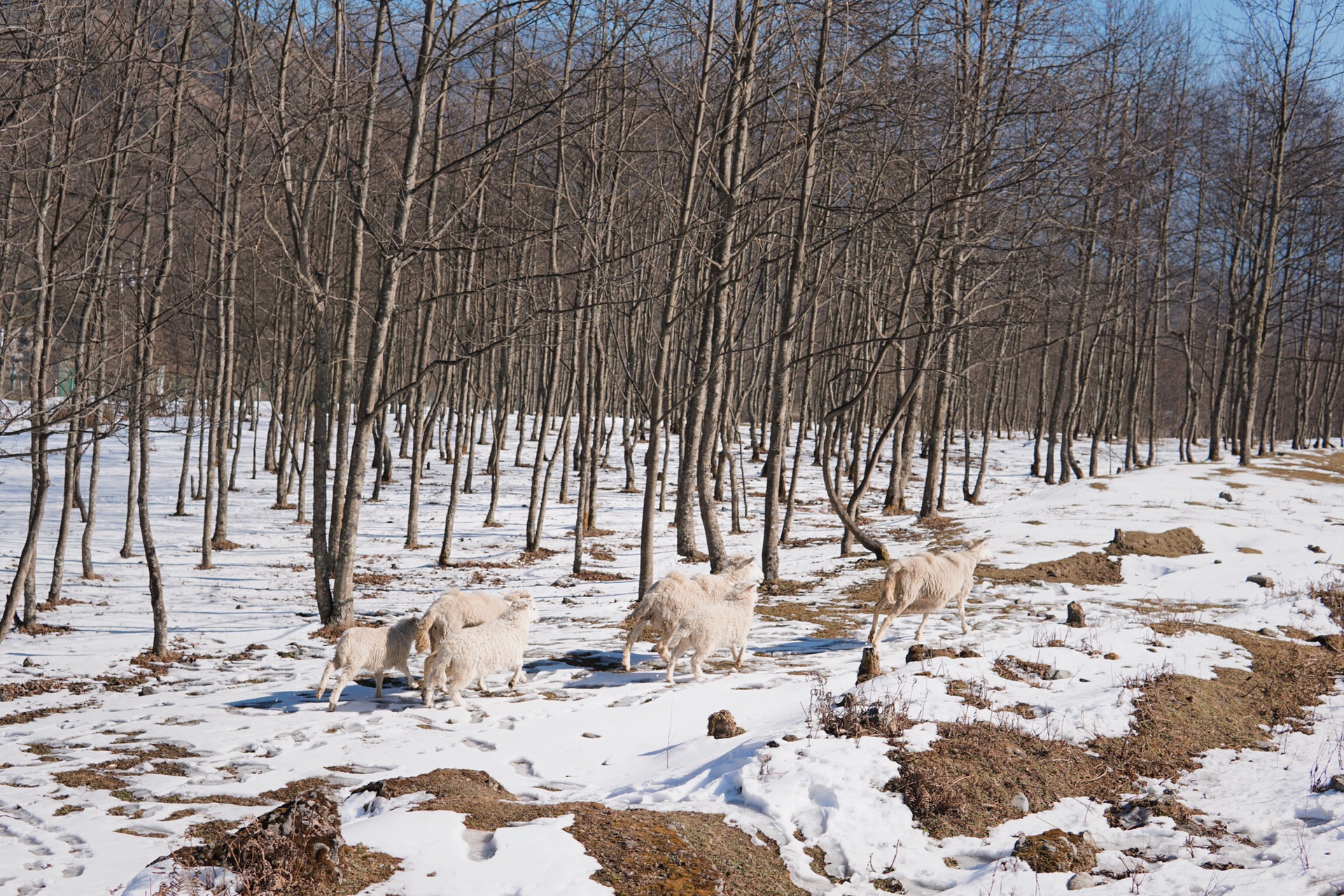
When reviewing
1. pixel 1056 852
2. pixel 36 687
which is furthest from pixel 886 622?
pixel 36 687

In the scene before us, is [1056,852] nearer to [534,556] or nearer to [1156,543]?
[1156,543]

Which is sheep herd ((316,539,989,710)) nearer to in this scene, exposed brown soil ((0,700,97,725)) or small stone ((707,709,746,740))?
small stone ((707,709,746,740))

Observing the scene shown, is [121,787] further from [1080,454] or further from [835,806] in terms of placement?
[1080,454]

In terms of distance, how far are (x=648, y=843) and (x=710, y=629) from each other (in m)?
4.02

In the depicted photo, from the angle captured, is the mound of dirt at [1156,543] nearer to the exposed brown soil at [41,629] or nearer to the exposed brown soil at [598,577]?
the exposed brown soil at [598,577]

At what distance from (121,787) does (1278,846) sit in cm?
762

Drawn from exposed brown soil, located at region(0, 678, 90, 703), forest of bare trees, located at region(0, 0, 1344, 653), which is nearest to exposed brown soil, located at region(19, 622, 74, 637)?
forest of bare trees, located at region(0, 0, 1344, 653)

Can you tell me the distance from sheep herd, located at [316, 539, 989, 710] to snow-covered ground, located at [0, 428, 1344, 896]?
1.03ft

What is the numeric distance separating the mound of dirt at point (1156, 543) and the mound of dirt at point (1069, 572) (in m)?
0.64

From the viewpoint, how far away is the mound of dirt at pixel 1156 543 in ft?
48.2

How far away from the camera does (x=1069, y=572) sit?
1384cm

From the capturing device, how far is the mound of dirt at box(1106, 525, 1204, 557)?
1470 cm

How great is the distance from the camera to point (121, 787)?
6.01 meters

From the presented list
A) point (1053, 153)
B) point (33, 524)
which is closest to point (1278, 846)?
point (1053, 153)
